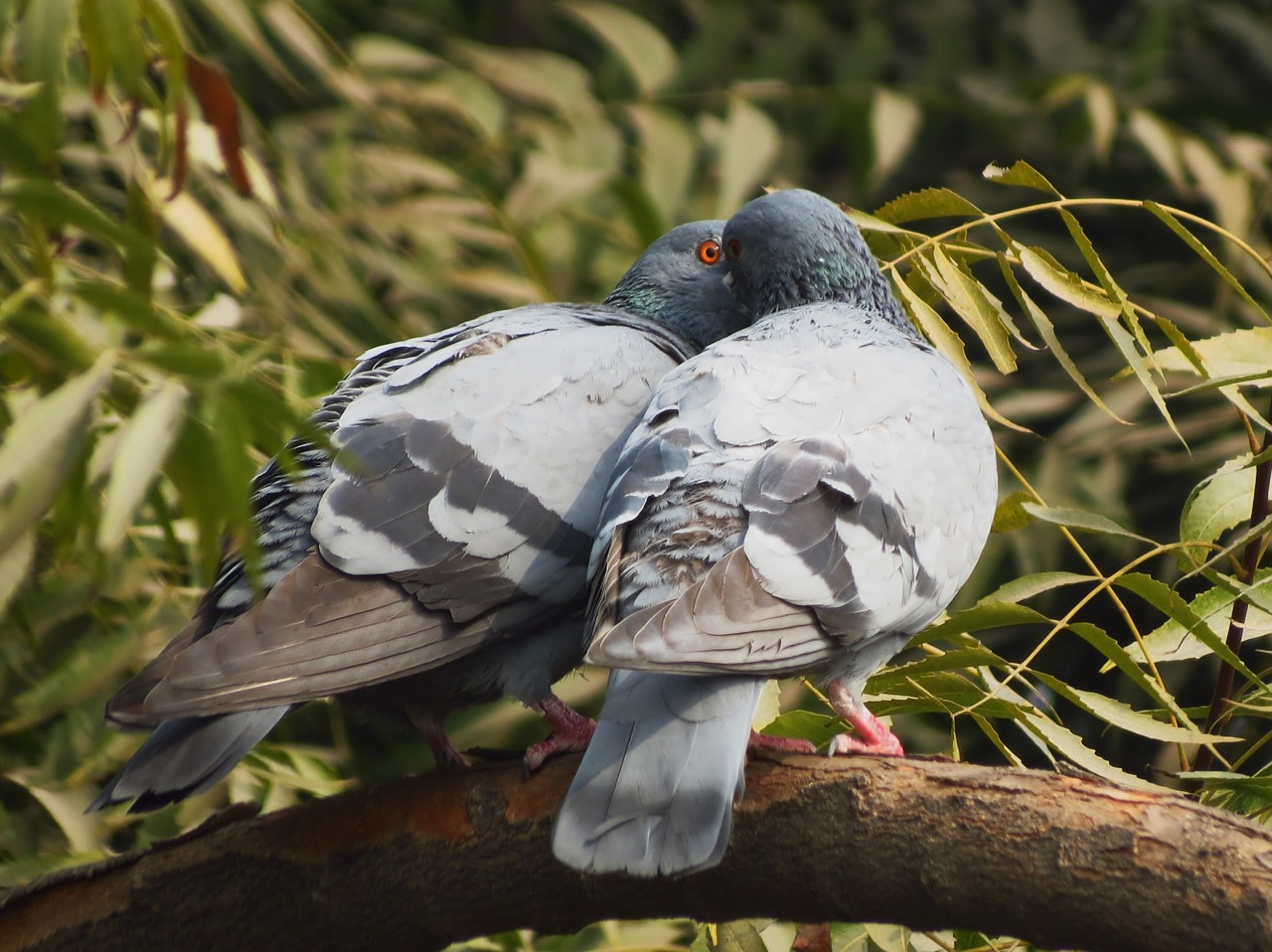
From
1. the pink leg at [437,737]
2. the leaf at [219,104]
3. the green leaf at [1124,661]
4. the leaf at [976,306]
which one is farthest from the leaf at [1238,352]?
the leaf at [219,104]

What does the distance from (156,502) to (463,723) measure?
6.19 feet

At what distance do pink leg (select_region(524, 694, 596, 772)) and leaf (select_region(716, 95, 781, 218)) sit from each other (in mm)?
1997

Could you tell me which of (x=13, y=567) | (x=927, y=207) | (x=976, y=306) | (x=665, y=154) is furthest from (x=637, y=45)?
(x=13, y=567)

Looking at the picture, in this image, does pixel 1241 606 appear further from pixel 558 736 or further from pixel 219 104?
pixel 219 104

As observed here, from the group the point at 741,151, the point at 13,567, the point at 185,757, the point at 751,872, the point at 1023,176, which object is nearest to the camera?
the point at 13,567

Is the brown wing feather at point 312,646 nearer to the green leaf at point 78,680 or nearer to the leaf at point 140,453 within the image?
the leaf at point 140,453

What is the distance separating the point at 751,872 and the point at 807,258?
1.51 meters

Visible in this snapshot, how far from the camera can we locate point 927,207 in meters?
2.80

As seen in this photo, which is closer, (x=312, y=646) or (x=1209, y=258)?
(x=312, y=646)

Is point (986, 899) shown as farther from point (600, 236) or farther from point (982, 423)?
point (600, 236)

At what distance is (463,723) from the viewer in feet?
14.3

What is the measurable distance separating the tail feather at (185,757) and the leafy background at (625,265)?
0.92ft

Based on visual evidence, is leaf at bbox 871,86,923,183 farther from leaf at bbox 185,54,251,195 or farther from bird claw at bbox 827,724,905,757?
leaf at bbox 185,54,251,195

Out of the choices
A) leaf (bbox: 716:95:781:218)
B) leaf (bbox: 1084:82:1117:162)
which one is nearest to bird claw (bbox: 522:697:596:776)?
leaf (bbox: 716:95:781:218)
